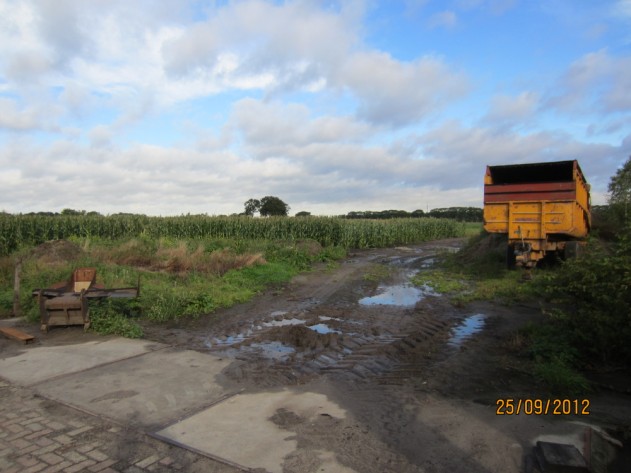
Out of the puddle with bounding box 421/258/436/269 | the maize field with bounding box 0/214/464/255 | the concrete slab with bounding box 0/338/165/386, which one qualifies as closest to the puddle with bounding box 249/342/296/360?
the concrete slab with bounding box 0/338/165/386

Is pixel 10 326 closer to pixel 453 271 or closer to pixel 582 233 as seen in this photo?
pixel 453 271

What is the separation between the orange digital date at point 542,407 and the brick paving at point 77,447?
262 cm

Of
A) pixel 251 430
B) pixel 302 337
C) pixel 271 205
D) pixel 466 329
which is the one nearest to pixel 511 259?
pixel 466 329

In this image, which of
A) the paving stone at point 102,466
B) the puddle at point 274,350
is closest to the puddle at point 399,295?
the puddle at point 274,350

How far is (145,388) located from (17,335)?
3635mm

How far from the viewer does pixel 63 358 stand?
6.04 metres

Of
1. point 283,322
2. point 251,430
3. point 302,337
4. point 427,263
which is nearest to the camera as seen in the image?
point 251,430

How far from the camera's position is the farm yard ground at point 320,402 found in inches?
134

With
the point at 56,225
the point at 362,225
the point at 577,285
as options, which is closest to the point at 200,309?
the point at 577,285

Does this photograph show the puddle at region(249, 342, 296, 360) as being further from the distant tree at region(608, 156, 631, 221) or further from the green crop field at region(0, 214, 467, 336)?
the distant tree at region(608, 156, 631, 221)

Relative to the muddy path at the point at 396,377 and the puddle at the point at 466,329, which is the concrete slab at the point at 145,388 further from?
the puddle at the point at 466,329

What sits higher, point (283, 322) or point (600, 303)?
point (600, 303)

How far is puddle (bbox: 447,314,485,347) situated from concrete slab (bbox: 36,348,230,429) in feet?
11.5

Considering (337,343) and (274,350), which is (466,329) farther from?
(274,350)
